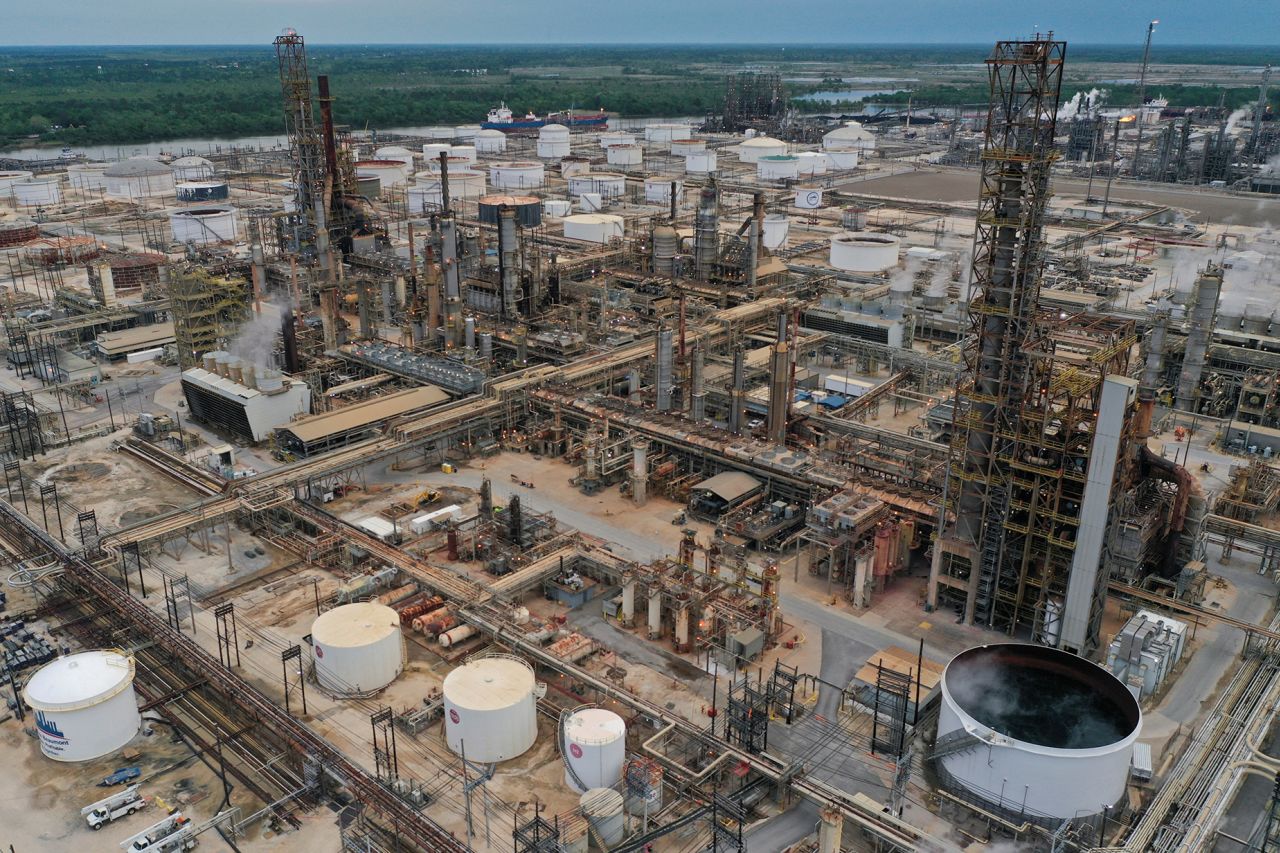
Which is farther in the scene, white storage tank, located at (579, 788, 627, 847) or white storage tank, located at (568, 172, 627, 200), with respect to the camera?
white storage tank, located at (568, 172, 627, 200)

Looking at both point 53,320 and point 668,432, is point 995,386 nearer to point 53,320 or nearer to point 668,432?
point 668,432

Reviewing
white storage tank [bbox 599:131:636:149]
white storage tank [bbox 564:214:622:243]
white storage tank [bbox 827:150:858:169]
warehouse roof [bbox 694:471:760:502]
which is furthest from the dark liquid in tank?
white storage tank [bbox 599:131:636:149]

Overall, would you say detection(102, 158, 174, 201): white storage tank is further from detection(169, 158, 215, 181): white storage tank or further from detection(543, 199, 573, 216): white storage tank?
detection(543, 199, 573, 216): white storage tank

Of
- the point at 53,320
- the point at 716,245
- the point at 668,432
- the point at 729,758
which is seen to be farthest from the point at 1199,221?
the point at 53,320

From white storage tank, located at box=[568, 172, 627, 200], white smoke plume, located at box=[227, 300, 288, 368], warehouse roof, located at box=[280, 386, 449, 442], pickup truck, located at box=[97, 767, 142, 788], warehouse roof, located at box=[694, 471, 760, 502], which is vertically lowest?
pickup truck, located at box=[97, 767, 142, 788]

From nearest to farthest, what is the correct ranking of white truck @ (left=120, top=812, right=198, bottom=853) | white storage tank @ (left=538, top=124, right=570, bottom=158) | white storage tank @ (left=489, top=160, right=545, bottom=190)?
1. white truck @ (left=120, top=812, right=198, bottom=853)
2. white storage tank @ (left=489, top=160, right=545, bottom=190)
3. white storage tank @ (left=538, top=124, right=570, bottom=158)

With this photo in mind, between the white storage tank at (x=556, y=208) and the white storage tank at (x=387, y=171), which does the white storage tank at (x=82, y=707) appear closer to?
the white storage tank at (x=556, y=208)

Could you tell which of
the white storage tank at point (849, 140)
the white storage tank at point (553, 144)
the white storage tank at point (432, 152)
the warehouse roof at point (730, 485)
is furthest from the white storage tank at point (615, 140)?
the warehouse roof at point (730, 485)
